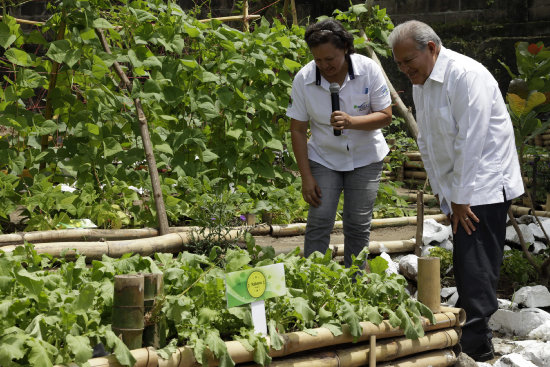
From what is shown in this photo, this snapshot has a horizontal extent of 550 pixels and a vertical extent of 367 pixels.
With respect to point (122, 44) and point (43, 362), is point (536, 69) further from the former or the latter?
point (43, 362)

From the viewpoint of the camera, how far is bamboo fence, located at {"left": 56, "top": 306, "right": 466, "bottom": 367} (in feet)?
7.95

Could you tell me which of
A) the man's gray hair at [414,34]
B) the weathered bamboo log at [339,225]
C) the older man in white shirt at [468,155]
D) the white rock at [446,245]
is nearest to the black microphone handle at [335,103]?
the older man in white shirt at [468,155]

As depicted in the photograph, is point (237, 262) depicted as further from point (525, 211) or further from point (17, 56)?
point (525, 211)

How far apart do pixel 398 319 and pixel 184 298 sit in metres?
0.88

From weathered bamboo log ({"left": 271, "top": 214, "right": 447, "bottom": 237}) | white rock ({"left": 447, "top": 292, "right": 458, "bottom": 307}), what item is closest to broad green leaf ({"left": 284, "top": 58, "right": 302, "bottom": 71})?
weathered bamboo log ({"left": 271, "top": 214, "right": 447, "bottom": 237})

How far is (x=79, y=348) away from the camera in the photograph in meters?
2.19

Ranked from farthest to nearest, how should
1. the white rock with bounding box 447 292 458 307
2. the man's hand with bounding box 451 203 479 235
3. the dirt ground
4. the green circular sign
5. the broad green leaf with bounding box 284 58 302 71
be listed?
1. the broad green leaf with bounding box 284 58 302 71
2. the dirt ground
3. the white rock with bounding box 447 292 458 307
4. the man's hand with bounding box 451 203 479 235
5. the green circular sign

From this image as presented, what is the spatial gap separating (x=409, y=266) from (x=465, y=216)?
1470 mm

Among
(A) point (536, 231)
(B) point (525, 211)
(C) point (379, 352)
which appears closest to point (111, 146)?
(C) point (379, 352)

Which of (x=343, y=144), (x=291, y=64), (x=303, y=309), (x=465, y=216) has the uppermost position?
(x=291, y=64)

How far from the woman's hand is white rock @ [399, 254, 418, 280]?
1.44m

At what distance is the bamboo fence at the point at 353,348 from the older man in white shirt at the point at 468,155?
28 centimetres

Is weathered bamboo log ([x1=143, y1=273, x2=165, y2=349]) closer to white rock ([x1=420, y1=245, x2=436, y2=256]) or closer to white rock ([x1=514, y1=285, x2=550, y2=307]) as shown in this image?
white rock ([x1=514, y1=285, x2=550, y2=307])


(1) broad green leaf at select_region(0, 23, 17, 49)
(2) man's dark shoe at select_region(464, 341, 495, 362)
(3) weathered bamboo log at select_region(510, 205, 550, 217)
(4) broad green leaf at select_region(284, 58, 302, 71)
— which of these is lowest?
(3) weathered bamboo log at select_region(510, 205, 550, 217)
